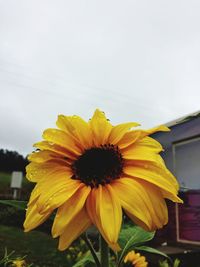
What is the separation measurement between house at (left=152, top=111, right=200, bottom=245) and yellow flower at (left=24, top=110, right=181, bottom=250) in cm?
591

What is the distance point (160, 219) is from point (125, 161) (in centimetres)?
12

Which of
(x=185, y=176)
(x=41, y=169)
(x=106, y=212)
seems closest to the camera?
(x=106, y=212)

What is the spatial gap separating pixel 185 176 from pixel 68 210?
21.7 ft

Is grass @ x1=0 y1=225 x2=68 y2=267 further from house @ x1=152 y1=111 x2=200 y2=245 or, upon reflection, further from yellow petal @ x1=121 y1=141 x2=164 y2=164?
yellow petal @ x1=121 y1=141 x2=164 y2=164

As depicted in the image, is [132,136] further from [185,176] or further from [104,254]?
[185,176]

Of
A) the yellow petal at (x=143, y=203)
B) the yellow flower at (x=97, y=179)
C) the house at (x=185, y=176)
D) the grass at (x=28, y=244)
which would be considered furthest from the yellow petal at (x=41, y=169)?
the house at (x=185, y=176)

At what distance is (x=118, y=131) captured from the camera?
0.64 meters

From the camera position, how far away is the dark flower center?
21.9 inches

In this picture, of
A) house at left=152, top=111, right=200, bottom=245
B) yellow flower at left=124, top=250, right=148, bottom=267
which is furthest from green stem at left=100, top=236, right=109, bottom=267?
house at left=152, top=111, right=200, bottom=245

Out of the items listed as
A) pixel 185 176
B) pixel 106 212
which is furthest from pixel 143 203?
pixel 185 176

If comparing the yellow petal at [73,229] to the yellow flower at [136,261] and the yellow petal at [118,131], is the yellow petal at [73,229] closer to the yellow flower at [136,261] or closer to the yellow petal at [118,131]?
the yellow petal at [118,131]

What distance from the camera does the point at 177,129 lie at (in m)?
7.30

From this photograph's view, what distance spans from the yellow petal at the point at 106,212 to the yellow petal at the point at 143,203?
1 cm

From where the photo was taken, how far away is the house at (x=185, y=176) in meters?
6.64
